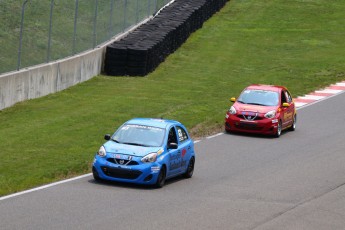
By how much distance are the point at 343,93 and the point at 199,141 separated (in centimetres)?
1301

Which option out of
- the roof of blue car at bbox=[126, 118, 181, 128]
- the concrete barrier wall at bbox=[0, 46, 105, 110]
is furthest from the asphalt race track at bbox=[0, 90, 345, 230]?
the concrete barrier wall at bbox=[0, 46, 105, 110]

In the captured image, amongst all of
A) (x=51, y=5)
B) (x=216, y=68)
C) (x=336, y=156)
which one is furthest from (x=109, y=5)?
(x=336, y=156)

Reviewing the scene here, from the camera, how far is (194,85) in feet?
124

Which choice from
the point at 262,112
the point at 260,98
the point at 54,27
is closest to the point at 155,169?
the point at 262,112

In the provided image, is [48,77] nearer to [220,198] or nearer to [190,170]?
[190,170]

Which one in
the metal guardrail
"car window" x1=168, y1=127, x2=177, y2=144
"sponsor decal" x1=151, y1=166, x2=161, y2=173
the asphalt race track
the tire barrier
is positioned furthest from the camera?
the tire barrier

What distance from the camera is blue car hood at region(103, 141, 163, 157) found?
19.5 m

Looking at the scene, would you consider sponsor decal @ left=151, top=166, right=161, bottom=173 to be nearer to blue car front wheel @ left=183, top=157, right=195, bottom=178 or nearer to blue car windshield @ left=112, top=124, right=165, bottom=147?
blue car windshield @ left=112, top=124, right=165, bottom=147

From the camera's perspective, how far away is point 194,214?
1675 cm

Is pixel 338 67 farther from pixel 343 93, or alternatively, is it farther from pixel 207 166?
pixel 207 166

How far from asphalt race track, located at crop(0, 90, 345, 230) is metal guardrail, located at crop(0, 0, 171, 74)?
7536mm

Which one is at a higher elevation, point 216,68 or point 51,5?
point 51,5

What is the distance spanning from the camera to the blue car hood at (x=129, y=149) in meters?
19.5

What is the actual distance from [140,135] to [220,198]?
258cm
